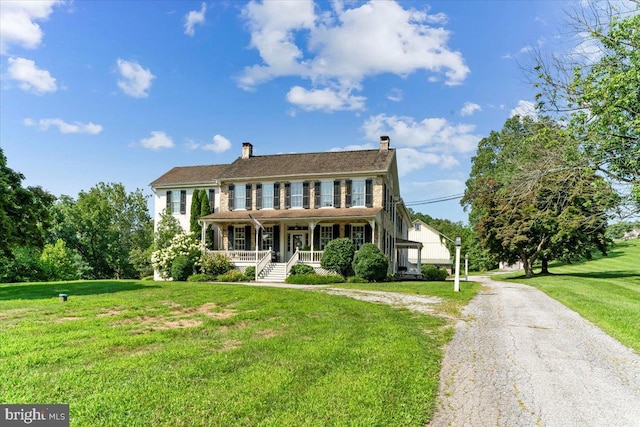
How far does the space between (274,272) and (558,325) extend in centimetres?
1747

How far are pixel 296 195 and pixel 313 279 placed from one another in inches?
279

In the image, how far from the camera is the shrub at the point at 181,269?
24.8 meters

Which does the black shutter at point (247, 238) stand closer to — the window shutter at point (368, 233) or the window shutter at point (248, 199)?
the window shutter at point (248, 199)

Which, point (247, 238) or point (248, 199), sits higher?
point (248, 199)

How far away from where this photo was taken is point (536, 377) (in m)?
5.51

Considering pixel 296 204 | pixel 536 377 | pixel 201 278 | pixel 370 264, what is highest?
pixel 296 204

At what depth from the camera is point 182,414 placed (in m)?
3.84

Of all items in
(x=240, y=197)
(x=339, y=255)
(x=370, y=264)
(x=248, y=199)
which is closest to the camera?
(x=370, y=264)

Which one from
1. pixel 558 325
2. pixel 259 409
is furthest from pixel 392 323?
pixel 259 409

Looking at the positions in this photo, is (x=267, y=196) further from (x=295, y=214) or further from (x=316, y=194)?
(x=316, y=194)

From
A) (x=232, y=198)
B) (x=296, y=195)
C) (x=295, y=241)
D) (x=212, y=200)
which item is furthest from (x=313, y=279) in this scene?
(x=212, y=200)

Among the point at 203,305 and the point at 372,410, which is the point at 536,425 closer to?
the point at 372,410

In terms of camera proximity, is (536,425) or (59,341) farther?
(59,341)

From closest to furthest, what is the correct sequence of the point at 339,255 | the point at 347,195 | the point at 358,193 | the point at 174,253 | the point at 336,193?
the point at 339,255 → the point at 358,193 → the point at 347,195 → the point at 336,193 → the point at 174,253
